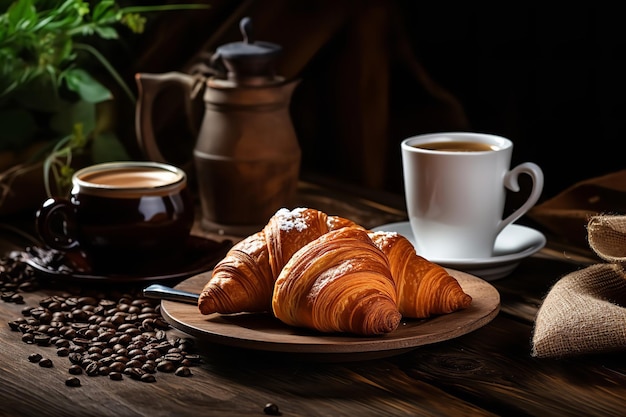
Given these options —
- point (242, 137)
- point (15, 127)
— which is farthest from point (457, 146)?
point (15, 127)

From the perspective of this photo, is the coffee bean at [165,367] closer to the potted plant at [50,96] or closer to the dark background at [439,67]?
the potted plant at [50,96]

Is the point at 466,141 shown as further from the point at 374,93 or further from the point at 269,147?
the point at 374,93

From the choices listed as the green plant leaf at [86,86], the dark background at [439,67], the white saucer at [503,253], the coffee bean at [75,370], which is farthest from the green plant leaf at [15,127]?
the coffee bean at [75,370]

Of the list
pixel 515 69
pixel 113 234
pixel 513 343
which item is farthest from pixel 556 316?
pixel 515 69

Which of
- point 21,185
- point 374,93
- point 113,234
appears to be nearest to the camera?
point 113,234

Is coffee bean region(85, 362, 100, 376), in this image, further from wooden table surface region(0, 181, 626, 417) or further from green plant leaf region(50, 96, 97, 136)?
green plant leaf region(50, 96, 97, 136)

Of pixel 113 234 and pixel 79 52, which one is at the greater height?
pixel 79 52

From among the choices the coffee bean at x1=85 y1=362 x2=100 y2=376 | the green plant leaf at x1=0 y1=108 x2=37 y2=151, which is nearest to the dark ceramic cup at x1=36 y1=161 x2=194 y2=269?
the coffee bean at x1=85 y1=362 x2=100 y2=376

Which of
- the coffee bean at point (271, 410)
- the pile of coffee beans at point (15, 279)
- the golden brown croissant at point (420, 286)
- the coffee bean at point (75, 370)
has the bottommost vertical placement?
the pile of coffee beans at point (15, 279)
